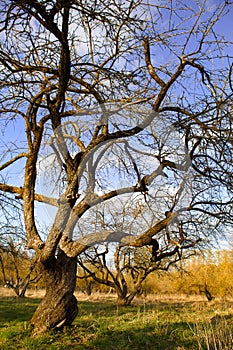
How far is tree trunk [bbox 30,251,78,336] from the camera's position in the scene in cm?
586

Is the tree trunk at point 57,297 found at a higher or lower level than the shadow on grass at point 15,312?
higher

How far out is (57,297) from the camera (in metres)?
5.94

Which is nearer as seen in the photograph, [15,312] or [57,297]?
[57,297]

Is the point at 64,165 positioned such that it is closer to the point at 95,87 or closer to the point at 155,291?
the point at 95,87

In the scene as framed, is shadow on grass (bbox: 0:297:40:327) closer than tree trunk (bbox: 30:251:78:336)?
No

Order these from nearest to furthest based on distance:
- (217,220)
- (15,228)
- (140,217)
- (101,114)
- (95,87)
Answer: (101,114) < (95,87) < (140,217) < (217,220) < (15,228)

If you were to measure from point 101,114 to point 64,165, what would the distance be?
1610 mm

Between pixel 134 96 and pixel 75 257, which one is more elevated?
pixel 134 96

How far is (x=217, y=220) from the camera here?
7.57 meters

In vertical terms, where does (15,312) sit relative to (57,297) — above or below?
below

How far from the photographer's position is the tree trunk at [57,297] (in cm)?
586

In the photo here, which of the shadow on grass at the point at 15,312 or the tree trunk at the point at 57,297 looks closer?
the tree trunk at the point at 57,297

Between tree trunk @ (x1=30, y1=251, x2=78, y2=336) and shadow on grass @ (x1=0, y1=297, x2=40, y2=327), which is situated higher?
tree trunk @ (x1=30, y1=251, x2=78, y2=336)

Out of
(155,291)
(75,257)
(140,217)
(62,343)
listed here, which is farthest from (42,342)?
(155,291)
